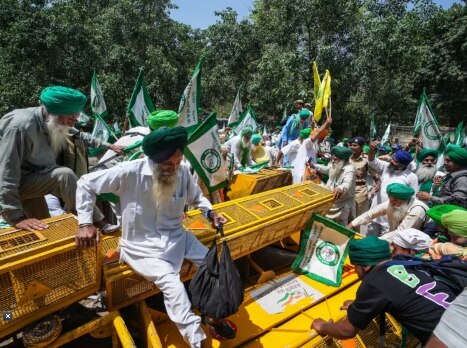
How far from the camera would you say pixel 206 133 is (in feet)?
14.6

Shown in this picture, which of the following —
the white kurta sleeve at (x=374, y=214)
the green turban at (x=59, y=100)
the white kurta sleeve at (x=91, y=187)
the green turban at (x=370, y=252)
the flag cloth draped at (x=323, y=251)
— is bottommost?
the flag cloth draped at (x=323, y=251)

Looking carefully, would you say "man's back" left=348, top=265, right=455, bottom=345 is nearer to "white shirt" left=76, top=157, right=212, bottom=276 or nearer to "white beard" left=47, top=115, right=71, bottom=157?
"white shirt" left=76, top=157, right=212, bottom=276

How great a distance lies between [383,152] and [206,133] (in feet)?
20.7

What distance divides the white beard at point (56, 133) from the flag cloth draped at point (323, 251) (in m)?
2.89

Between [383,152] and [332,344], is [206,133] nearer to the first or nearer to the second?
[332,344]

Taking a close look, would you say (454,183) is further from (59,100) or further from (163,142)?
(59,100)

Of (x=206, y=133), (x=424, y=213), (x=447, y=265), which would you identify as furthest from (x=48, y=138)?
(x=424, y=213)

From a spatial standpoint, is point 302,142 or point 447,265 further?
point 302,142

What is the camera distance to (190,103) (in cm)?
482

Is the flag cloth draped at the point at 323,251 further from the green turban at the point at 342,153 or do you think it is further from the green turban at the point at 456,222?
the green turban at the point at 342,153

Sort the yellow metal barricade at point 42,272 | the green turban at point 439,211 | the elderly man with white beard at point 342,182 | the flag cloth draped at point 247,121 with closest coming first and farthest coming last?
the yellow metal barricade at point 42,272 < the green turban at point 439,211 < the elderly man with white beard at point 342,182 < the flag cloth draped at point 247,121

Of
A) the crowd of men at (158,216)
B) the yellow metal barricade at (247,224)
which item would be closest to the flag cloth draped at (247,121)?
the yellow metal barricade at (247,224)

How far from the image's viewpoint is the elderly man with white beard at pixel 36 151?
262 cm

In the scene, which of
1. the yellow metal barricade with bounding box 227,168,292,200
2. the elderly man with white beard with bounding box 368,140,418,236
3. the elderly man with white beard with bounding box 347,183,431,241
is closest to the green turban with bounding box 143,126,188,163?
the elderly man with white beard with bounding box 347,183,431,241
